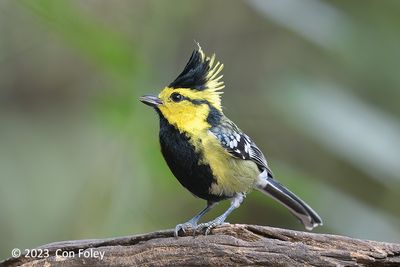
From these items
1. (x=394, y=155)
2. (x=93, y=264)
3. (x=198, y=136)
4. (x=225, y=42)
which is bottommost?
(x=93, y=264)

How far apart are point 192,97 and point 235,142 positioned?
1.00ft

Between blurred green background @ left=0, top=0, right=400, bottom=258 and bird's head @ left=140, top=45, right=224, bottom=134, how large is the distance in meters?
0.32

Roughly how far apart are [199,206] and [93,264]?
8.05ft

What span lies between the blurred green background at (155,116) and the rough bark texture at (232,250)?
0.76 meters

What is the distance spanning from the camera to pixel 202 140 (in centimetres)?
349

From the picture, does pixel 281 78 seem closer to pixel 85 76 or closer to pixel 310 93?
pixel 310 93

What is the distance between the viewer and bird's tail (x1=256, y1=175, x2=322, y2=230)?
394 cm

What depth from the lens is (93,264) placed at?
9.98ft

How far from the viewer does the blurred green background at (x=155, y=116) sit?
384 cm

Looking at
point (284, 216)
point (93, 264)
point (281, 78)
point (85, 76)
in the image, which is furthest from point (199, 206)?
point (93, 264)

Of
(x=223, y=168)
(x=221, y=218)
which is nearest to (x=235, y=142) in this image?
(x=223, y=168)
